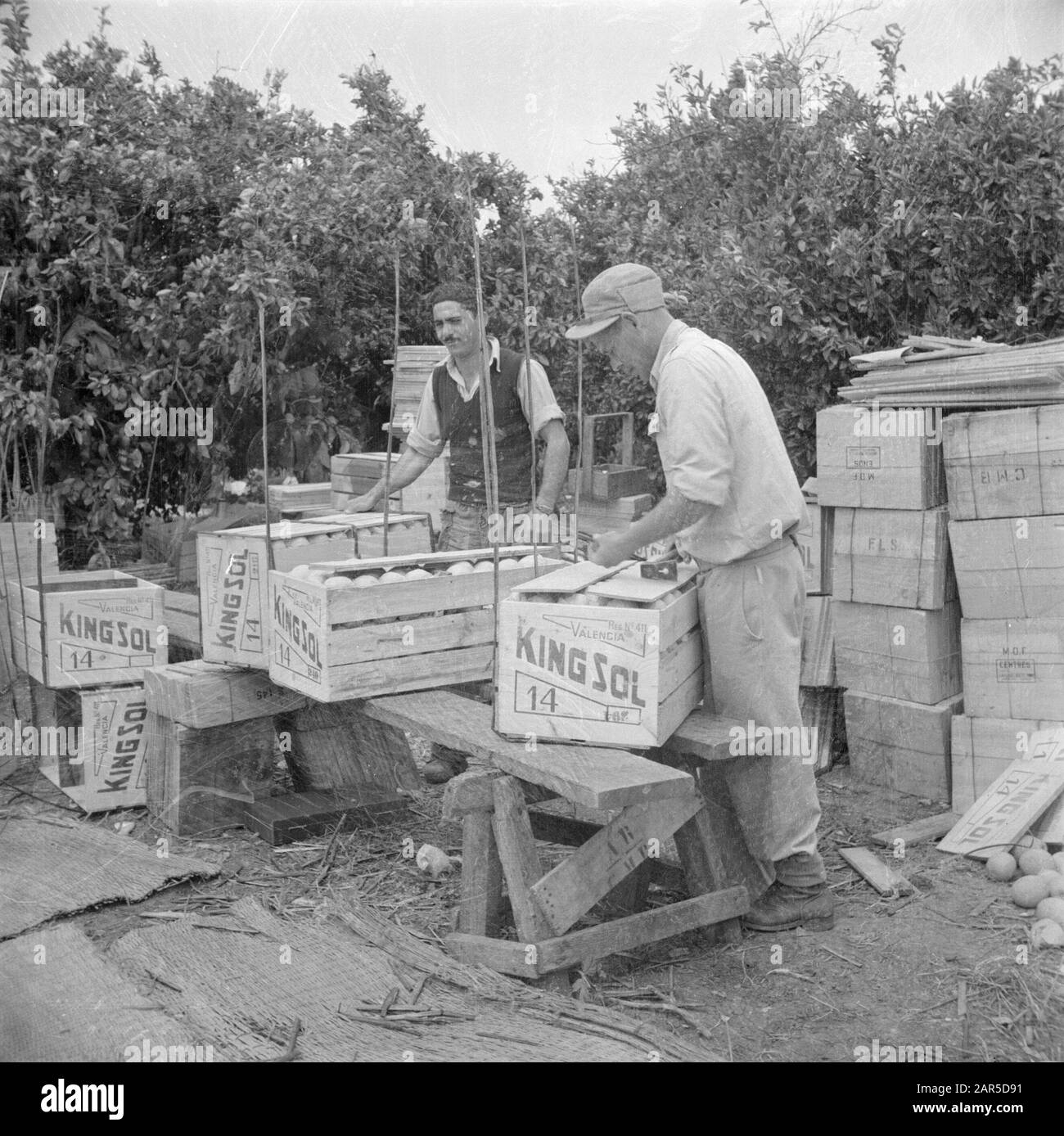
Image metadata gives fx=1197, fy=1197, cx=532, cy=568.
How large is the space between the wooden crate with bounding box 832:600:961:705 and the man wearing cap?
4.90 ft

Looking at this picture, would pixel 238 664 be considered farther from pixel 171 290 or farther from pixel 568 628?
pixel 171 290

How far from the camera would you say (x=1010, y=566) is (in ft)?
16.3

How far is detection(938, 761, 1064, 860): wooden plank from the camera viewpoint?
4547 mm

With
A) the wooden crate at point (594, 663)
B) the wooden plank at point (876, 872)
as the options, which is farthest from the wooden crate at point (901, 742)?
the wooden crate at point (594, 663)

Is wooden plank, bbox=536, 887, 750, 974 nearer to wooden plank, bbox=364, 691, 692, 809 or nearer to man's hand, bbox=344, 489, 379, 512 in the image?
wooden plank, bbox=364, 691, 692, 809

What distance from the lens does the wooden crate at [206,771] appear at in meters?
4.97

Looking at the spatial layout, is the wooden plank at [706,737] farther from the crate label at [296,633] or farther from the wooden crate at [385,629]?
the crate label at [296,633]

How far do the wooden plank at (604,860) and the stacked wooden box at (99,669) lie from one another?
2.51 m

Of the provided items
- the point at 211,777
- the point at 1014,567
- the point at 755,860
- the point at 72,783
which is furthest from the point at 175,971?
the point at 1014,567

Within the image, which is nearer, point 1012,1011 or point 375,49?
point 1012,1011

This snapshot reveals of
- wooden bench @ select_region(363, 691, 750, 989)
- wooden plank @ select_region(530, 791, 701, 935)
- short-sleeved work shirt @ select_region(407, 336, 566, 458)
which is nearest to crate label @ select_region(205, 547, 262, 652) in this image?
wooden bench @ select_region(363, 691, 750, 989)

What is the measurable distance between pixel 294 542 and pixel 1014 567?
117 inches

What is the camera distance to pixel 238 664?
15.9ft

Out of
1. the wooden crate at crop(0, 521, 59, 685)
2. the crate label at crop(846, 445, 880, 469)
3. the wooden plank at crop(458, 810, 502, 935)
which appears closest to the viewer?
the wooden plank at crop(458, 810, 502, 935)
